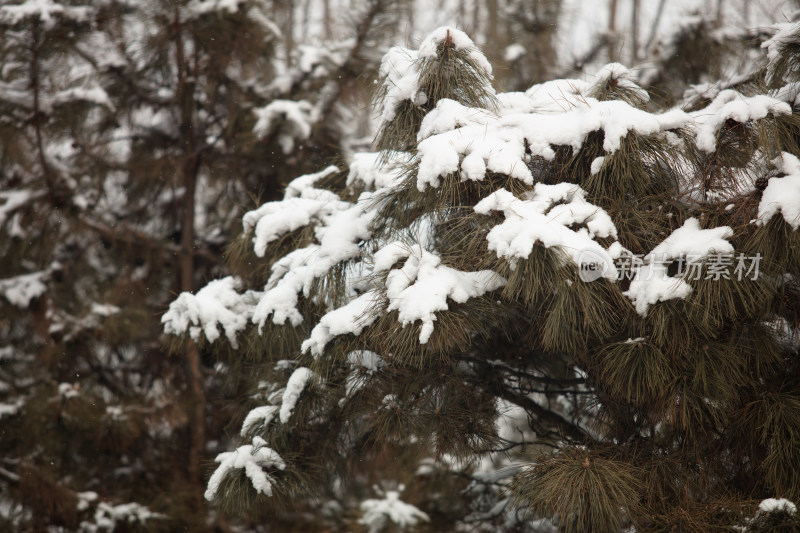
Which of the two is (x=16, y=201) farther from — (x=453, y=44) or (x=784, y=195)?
(x=784, y=195)

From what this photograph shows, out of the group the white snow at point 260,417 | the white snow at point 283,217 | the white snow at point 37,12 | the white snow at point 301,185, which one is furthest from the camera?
the white snow at point 37,12

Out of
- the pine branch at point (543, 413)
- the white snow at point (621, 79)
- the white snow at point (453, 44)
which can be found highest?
the white snow at point (453, 44)

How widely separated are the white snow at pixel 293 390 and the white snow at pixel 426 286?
49 cm

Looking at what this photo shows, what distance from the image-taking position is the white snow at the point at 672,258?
1442 mm

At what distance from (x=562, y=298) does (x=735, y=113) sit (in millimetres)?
689

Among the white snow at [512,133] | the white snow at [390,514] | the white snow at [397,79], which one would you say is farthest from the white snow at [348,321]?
the white snow at [390,514]

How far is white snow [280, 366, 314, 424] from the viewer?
6.15ft

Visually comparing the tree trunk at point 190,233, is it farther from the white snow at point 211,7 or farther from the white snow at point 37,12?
the white snow at point 37,12

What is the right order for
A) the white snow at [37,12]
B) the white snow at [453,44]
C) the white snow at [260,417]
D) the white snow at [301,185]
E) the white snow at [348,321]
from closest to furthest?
the white snow at [348,321] < the white snow at [453,44] < the white snow at [260,417] < the white snow at [301,185] < the white snow at [37,12]

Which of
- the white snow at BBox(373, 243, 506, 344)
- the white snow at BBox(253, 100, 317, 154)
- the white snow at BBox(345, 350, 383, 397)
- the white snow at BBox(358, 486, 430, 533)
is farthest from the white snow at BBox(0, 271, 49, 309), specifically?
the white snow at BBox(373, 243, 506, 344)

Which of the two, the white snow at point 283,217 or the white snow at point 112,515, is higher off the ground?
the white snow at point 283,217

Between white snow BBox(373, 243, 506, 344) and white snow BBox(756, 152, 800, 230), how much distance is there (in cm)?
65

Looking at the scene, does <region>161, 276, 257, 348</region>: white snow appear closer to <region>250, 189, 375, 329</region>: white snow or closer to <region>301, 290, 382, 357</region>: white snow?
<region>250, 189, 375, 329</region>: white snow

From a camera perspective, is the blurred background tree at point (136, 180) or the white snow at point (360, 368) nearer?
the white snow at point (360, 368)
